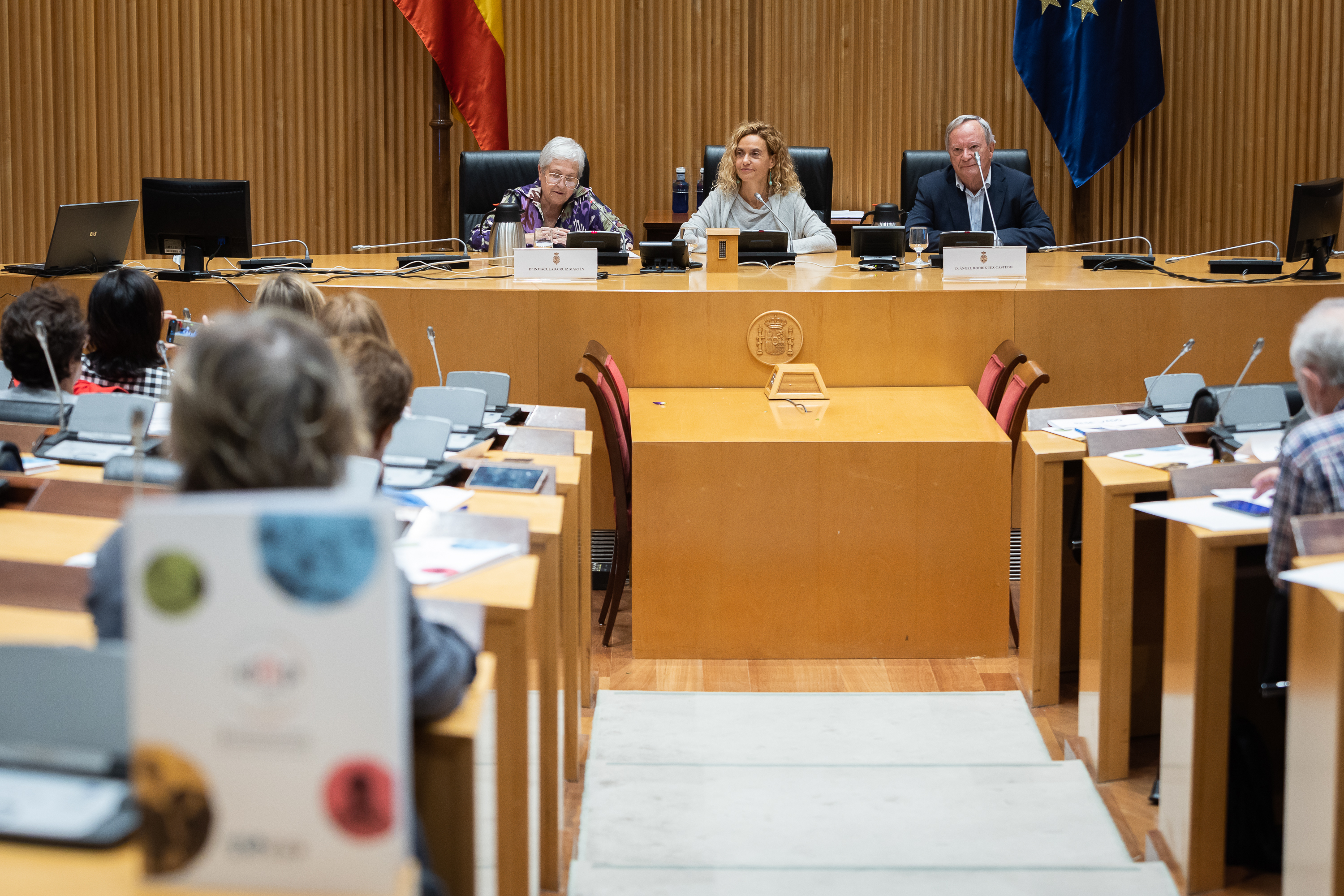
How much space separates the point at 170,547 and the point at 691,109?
6059 mm

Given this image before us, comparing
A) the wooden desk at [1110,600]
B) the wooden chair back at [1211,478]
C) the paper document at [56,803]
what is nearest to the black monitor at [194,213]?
the wooden desk at [1110,600]

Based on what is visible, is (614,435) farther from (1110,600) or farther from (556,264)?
(1110,600)

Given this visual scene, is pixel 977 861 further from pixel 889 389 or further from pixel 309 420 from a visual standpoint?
pixel 889 389

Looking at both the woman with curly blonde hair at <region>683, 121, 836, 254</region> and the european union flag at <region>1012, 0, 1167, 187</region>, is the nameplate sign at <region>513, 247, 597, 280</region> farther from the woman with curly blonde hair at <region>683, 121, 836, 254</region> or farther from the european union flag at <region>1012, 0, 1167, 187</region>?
the european union flag at <region>1012, 0, 1167, 187</region>

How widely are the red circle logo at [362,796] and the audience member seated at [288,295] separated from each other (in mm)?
1890

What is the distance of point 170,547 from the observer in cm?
94

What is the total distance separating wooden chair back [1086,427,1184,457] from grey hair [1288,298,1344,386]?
74 centimetres

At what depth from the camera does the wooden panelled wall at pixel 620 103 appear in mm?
6363

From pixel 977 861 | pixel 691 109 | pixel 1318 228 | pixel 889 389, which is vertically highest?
pixel 691 109

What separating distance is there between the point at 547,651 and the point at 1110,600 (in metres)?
1.15

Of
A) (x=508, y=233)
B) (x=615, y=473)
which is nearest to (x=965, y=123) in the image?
(x=508, y=233)

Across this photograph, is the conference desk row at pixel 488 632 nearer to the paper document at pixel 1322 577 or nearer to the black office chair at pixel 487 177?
the paper document at pixel 1322 577

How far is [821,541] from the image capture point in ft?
11.4

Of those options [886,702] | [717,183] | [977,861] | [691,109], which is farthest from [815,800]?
[691,109]
